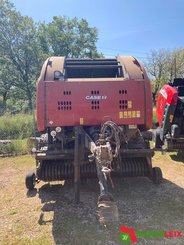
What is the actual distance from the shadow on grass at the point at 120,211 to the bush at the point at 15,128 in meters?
4.84

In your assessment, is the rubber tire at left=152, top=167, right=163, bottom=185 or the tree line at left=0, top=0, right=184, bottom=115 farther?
the tree line at left=0, top=0, right=184, bottom=115

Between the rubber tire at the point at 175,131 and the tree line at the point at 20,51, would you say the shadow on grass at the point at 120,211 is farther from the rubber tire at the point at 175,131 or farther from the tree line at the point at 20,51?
the tree line at the point at 20,51

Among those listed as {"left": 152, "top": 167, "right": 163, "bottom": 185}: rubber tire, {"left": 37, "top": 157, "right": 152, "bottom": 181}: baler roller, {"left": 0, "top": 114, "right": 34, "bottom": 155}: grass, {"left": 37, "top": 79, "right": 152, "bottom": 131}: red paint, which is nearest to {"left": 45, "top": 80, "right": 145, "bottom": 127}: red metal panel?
{"left": 37, "top": 79, "right": 152, "bottom": 131}: red paint

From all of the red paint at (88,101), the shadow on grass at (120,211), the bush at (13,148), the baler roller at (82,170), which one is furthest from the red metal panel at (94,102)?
the bush at (13,148)

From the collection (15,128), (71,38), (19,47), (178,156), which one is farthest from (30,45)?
(178,156)

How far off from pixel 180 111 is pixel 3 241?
16.4 feet

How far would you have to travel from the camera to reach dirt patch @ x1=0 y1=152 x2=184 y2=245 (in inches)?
134

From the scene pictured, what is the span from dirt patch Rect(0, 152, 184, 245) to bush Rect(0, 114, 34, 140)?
13.3ft

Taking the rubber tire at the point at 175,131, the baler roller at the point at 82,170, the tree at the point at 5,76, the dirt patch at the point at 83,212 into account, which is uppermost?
the tree at the point at 5,76

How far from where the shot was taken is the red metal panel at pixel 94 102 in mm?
4367

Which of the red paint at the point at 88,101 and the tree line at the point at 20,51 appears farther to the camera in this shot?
the tree line at the point at 20,51

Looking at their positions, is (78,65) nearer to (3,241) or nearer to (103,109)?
(103,109)

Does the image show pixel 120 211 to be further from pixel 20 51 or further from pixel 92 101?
pixel 20 51

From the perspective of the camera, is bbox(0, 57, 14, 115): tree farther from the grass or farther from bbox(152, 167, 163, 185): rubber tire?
bbox(152, 167, 163, 185): rubber tire
